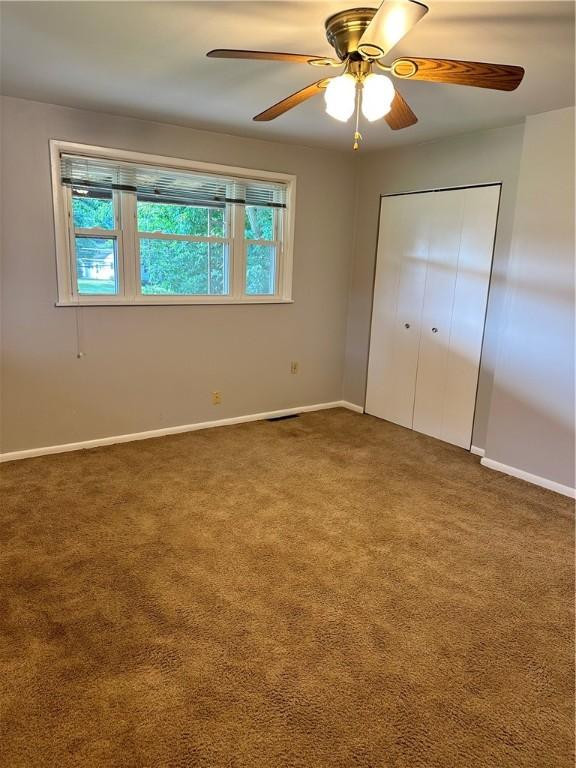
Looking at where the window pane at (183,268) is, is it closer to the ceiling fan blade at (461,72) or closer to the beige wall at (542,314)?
the beige wall at (542,314)

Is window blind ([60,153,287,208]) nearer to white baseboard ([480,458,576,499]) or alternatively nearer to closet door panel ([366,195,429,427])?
closet door panel ([366,195,429,427])

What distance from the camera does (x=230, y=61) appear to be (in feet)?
7.80

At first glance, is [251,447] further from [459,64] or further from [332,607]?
[459,64]

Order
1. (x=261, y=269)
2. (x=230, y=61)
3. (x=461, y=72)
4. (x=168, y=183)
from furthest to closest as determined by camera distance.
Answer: (x=261, y=269) < (x=168, y=183) < (x=230, y=61) < (x=461, y=72)

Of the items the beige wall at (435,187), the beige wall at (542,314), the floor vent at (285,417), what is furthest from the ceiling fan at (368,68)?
the floor vent at (285,417)

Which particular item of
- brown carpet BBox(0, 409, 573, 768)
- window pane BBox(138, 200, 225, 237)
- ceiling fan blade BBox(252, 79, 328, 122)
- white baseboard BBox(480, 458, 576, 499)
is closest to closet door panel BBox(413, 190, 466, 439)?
white baseboard BBox(480, 458, 576, 499)

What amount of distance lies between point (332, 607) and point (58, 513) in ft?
5.36

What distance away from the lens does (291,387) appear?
15.4 feet

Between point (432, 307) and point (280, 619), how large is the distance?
289cm

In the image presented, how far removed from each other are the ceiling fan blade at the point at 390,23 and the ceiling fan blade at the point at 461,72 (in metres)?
0.14

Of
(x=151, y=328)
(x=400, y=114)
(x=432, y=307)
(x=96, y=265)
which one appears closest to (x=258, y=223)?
(x=151, y=328)

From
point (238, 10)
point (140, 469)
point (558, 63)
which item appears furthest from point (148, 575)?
point (558, 63)

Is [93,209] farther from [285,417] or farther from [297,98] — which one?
[285,417]

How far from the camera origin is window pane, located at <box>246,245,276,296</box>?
427cm
